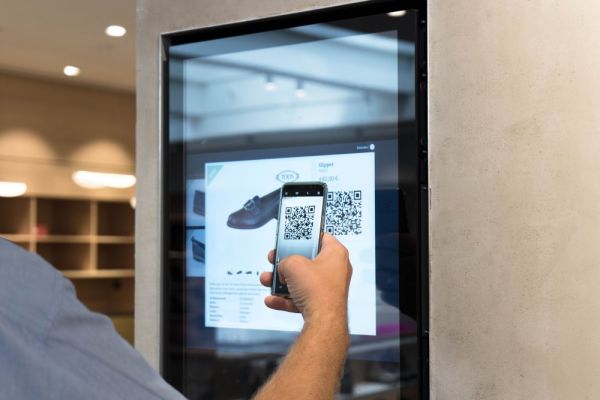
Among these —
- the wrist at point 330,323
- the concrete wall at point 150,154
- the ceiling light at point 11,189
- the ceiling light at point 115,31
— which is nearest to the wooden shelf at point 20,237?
the ceiling light at point 11,189

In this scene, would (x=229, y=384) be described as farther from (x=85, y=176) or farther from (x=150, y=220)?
(x=85, y=176)

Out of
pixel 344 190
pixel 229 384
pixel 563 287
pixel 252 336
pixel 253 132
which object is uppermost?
pixel 253 132

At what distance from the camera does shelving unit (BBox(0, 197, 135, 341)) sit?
596cm

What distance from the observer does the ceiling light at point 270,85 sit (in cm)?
190

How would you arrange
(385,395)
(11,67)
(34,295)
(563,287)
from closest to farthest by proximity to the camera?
(34,295) < (563,287) < (385,395) < (11,67)

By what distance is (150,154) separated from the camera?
6.80 feet

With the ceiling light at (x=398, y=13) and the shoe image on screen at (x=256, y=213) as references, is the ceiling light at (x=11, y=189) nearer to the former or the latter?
the shoe image on screen at (x=256, y=213)

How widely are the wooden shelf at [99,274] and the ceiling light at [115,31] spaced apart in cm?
213

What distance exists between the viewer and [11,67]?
5770mm

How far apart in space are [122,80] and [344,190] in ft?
15.6

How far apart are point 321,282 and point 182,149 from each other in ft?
3.62

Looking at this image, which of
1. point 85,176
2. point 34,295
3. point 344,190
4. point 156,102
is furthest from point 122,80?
point 34,295

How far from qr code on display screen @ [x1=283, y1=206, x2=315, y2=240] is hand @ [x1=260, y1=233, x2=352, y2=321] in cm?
36

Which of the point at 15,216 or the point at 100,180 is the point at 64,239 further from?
the point at 100,180
